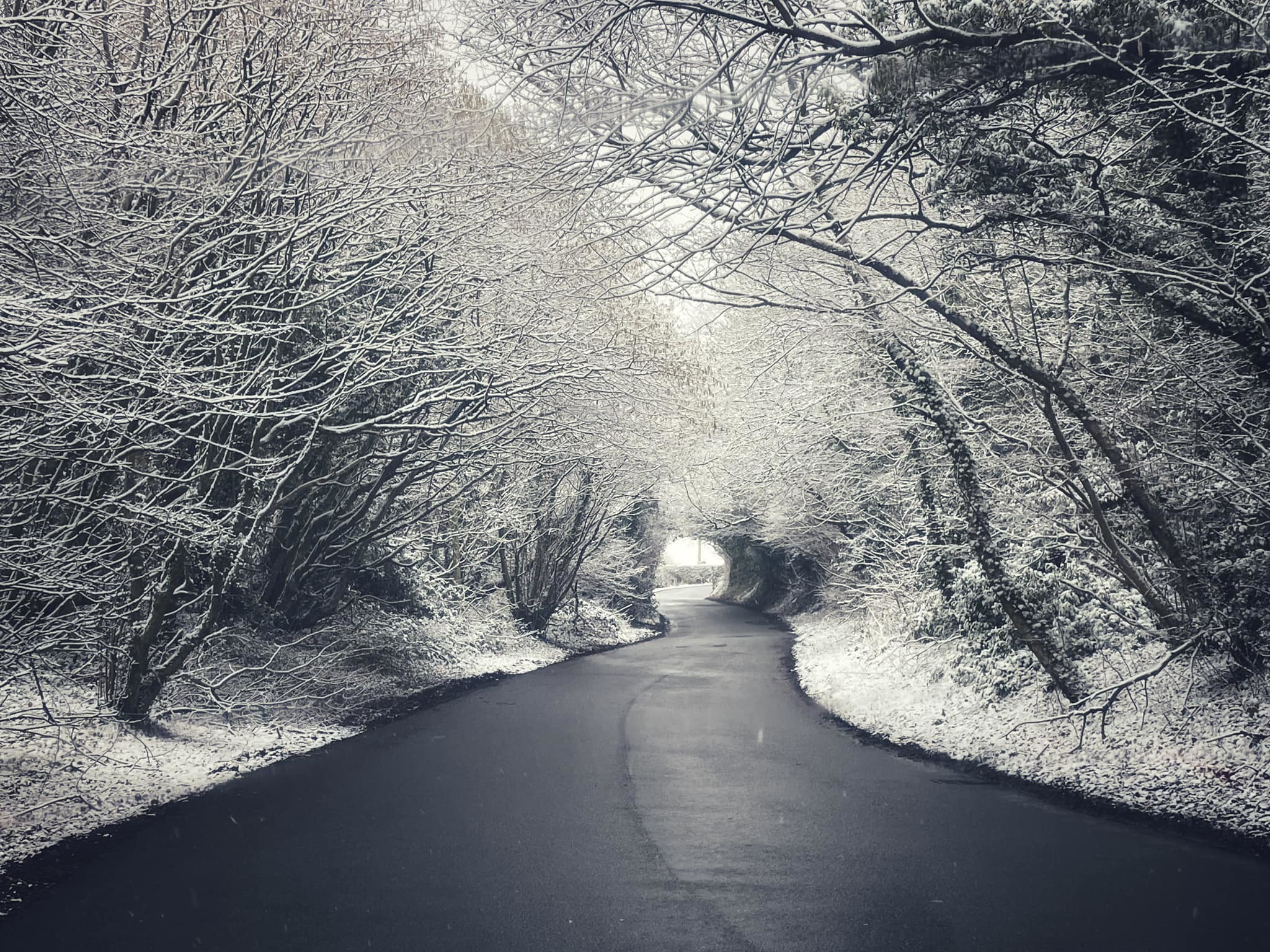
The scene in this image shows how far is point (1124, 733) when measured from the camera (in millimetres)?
9695

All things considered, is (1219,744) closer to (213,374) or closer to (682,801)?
(682,801)

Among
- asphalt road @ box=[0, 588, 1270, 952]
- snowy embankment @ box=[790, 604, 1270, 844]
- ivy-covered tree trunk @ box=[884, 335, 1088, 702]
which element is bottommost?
asphalt road @ box=[0, 588, 1270, 952]

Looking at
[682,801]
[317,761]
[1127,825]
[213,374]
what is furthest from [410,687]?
[1127,825]

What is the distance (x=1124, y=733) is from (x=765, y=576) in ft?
128

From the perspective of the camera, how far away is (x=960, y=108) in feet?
21.4

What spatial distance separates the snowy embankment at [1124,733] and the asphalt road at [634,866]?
0.74m

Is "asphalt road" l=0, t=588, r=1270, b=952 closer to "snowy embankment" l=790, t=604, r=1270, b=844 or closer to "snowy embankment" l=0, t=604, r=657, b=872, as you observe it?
"snowy embankment" l=0, t=604, r=657, b=872

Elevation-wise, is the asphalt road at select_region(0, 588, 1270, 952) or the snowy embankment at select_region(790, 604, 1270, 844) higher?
the snowy embankment at select_region(790, 604, 1270, 844)

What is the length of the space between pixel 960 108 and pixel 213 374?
8256 mm

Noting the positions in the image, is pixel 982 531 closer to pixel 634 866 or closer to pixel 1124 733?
pixel 1124 733

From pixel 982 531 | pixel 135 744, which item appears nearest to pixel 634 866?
pixel 135 744

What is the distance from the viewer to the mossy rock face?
3941 centimetres

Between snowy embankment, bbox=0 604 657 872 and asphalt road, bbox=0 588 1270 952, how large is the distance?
0.60 meters

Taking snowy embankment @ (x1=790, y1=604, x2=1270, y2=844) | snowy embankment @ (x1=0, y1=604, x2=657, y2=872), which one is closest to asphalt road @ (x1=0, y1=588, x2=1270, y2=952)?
snowy embankment @ (x1=0, y1=604, x2=657, y2=872)
